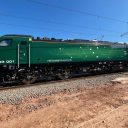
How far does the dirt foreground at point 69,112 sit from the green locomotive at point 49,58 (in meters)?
6.19

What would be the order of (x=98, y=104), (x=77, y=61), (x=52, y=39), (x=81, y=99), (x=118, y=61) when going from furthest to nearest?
(x=118, y=61), (x=77, y=61), (x=52, y=39), (x=81, y=99), (x=98, y=104)

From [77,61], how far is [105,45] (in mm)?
5114

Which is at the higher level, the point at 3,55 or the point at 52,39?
the point at 52,39

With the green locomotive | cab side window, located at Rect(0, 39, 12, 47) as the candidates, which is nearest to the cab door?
the green locomotive

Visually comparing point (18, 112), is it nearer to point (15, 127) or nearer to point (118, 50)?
point (15, 127)

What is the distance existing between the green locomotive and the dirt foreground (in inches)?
244

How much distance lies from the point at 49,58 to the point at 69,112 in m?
11.0

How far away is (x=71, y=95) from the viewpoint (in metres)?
13.6

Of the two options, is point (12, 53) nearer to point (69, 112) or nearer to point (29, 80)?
point (29, 80)

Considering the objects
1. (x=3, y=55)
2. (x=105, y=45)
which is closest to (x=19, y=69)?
(x=3, y=55)

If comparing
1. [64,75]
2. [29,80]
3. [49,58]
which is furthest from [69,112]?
[64,75]

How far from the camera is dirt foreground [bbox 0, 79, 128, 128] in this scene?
9.03 meters

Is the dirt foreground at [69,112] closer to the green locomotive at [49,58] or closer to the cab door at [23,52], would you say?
the green locomotive at [49,58]

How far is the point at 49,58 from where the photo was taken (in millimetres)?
20969
